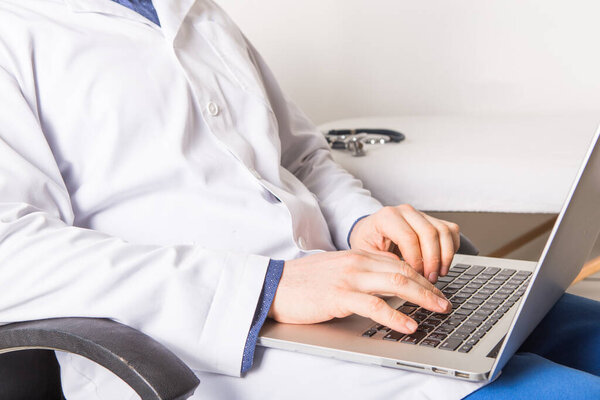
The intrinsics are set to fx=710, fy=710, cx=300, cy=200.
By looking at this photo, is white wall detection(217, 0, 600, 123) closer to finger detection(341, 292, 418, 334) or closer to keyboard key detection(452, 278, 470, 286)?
keyboard key detection(452, 278, 470, 286)

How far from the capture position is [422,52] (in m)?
3.18

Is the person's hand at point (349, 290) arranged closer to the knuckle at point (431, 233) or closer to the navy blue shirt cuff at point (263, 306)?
the navy blue shirt cuff at point (263, 306)

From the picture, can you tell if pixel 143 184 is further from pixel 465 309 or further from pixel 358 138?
pixel 358 138

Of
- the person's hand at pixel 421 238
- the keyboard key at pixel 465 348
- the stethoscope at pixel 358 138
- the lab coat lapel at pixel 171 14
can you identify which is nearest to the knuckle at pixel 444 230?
the person's hand at pixel 421 238

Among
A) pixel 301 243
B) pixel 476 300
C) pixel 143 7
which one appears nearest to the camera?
pixel 476 300

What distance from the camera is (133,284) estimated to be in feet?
3.32

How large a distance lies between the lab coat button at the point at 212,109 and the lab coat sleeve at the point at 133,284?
35 centimetres

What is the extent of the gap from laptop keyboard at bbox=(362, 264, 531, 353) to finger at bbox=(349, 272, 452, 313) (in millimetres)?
33

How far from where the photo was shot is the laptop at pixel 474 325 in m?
0.84

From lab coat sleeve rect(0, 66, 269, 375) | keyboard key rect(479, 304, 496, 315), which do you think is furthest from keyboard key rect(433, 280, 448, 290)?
lab coat sleeve rect(0, 66, 269, 375)

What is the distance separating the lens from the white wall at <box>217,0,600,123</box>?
293 cm

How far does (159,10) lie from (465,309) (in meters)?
0.80

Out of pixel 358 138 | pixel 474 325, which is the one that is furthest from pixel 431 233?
pixel 358 138

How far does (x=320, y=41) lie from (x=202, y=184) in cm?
211
